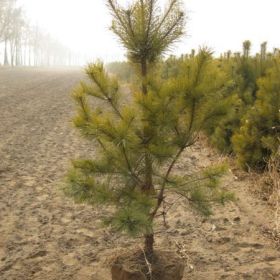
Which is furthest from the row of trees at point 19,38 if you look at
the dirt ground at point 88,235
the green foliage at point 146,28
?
the green foliage at point 146,28

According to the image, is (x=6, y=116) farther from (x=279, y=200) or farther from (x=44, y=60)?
(x=44, y=60)

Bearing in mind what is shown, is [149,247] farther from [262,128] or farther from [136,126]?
[262,128]

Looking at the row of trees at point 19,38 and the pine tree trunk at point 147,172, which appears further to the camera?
the row of trees at point 19,38

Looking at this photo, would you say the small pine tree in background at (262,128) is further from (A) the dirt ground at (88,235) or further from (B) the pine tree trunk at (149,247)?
(B) the pine tree trunk at (149,247)

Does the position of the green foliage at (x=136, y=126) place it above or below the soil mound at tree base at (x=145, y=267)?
above

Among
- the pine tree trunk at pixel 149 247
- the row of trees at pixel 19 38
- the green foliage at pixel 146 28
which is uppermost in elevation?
the row of trees at pixel 19 38

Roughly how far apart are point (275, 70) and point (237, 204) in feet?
7.12

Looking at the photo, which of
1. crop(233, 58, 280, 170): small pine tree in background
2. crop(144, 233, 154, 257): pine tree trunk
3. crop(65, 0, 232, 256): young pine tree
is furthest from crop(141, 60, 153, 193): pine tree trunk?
crop(233, 58, 280, 170): small pine tree in background

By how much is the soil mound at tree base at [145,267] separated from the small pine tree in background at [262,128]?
3312 millimetres

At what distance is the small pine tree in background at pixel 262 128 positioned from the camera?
6132 mm

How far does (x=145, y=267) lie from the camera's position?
10.4 feet

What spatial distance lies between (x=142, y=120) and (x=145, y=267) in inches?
45.4

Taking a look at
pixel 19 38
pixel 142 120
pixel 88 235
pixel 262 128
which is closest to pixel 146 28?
pixel 142 120

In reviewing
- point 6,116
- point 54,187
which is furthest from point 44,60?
point 54,187
